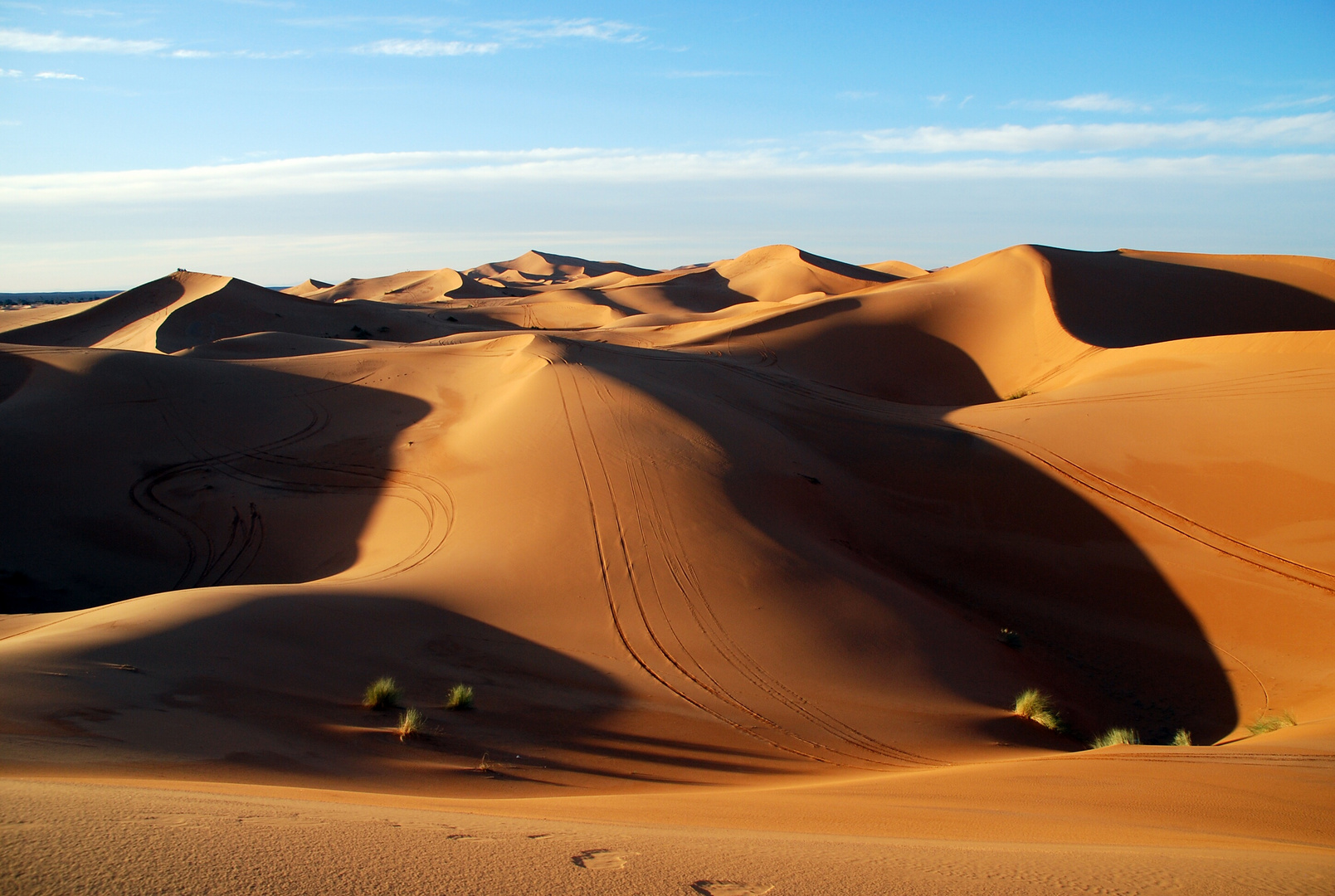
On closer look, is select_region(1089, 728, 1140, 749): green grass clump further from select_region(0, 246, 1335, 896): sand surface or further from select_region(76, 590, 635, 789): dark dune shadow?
select_region(76, 590, 635, 789): dark dune shadow

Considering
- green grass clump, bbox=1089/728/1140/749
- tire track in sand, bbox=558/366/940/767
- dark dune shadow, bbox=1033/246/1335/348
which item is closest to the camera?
tire track in sand, bbox=558/366/940/767

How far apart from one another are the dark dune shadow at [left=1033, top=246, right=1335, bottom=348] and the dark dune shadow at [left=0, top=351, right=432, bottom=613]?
19313mm

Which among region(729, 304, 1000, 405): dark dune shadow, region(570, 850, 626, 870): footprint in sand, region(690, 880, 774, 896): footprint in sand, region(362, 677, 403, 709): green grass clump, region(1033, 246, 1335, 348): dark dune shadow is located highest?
region(1033, 246, 1335, 348): dark dune shadow

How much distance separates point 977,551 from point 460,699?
8.69 metres

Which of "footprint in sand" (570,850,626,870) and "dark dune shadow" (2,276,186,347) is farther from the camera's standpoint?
"dark dune shadow" (2,276,186,347)

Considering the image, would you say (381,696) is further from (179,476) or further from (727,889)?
(179,476)

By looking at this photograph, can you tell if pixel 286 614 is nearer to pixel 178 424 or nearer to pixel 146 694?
pixel 146 694

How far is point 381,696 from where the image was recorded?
6348 mm

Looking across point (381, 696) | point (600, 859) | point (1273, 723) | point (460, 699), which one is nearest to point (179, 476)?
point (381, 696)

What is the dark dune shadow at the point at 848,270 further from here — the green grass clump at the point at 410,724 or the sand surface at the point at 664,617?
the green grass clump at the point at 410,724

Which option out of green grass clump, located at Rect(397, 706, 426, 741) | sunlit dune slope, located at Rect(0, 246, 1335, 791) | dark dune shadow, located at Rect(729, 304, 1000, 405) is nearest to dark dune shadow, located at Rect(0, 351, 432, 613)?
sunlit dune slope, located at Rect(0, 246, 1335, 791)

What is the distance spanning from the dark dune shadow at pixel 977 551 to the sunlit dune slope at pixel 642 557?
0.06 m

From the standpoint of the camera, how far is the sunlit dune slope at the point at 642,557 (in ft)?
20.8

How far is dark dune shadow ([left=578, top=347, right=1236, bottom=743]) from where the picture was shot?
9.45m
